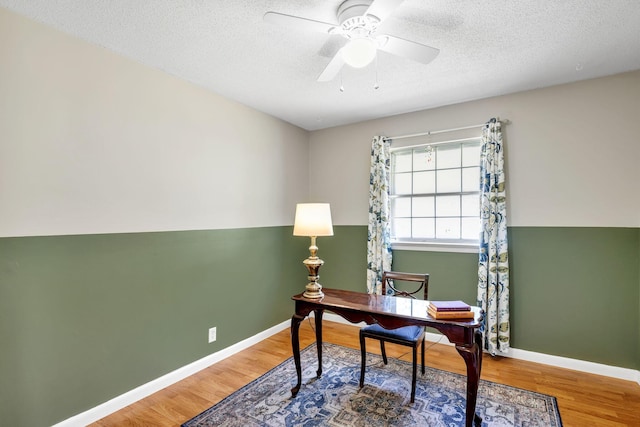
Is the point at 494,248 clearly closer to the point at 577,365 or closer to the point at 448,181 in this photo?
the point at 448,181

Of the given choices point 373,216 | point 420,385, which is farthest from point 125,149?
point 420,385

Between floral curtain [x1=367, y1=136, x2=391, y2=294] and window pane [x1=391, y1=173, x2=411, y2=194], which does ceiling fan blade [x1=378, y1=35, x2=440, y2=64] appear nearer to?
floral curtain [x1=367, y1=136, x2=391, y2=294]

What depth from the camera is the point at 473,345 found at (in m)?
1.77

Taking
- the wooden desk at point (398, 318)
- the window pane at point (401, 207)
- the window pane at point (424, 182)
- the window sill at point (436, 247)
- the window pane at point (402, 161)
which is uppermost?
the window pane at point (402, 161)

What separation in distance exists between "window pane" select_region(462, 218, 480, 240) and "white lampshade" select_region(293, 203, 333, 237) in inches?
68.3

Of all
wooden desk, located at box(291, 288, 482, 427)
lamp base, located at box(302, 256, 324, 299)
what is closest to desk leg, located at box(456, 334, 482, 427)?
wooden desk, located at box(291, 288, 482, 427)

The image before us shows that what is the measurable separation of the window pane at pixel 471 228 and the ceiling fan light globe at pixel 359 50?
7.42 ft

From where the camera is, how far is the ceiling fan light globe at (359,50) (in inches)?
64.6

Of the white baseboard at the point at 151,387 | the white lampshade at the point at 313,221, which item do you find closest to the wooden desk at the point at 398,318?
the white lampshade at the point at 313,221

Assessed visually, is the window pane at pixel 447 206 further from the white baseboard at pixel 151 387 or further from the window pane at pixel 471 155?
the white baseboard at pixel 151 387

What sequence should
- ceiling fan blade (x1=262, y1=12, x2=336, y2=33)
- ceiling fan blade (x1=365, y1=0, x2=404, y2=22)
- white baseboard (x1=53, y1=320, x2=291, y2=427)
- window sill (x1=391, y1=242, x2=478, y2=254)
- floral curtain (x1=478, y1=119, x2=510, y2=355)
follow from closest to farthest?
ceiling fan blade (x1=365, y1=0, x2=404, y2=22)
ceiling fan blade (x1=262, y1=12, x2=336, y2=33)
white baseboard (x1=53, y1=320, x2=291, y2=427)
floral curtain (x1=478, y1=119, x2=510, y2=355)
window sill (x1=391, y1=242, x2=478, y2=254)

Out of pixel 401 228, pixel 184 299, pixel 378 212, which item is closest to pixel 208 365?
pixel 184 299

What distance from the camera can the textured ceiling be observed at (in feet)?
5.80

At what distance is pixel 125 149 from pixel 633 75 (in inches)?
159
